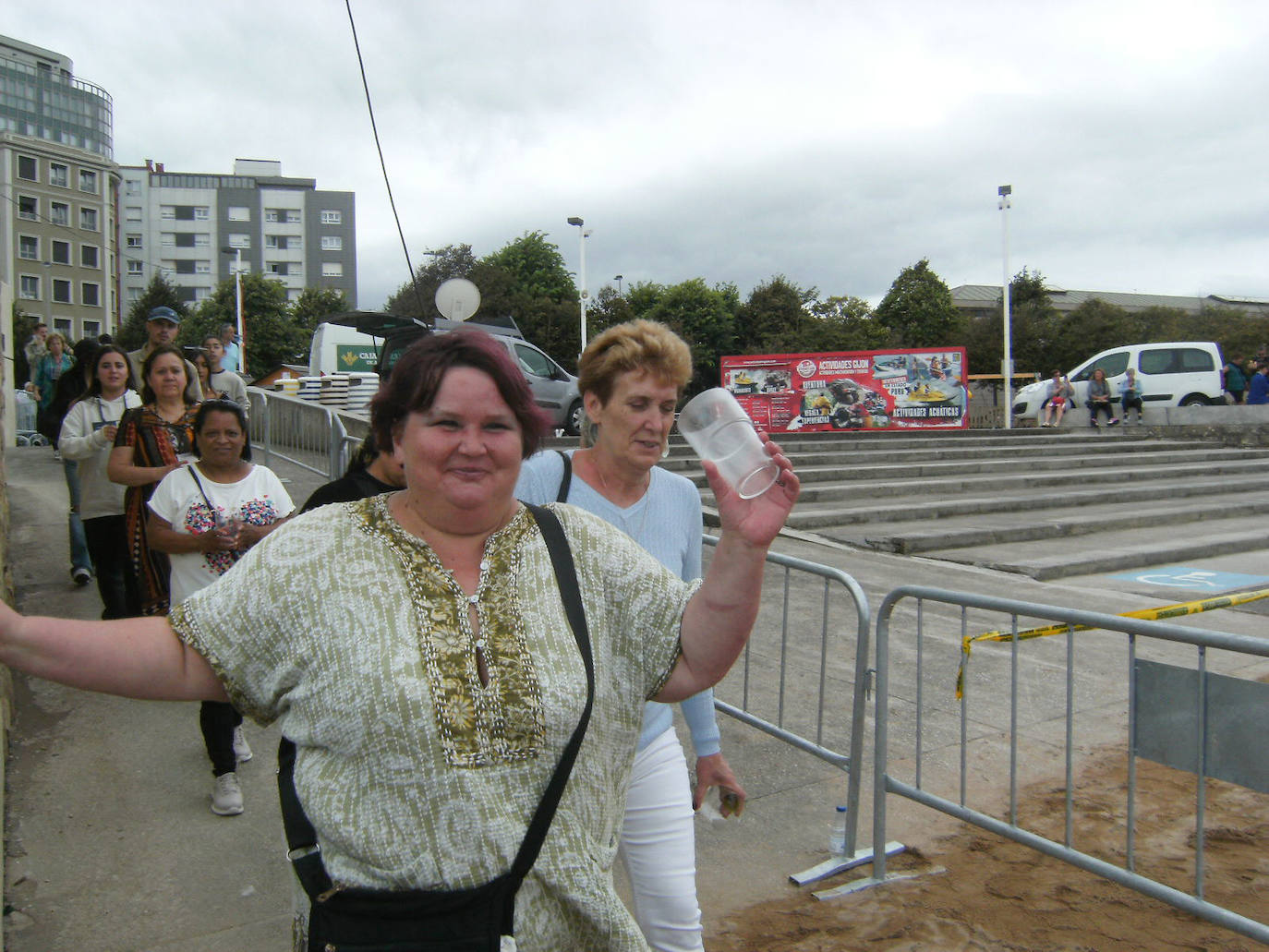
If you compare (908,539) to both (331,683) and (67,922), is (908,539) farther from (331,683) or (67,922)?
(331,683)

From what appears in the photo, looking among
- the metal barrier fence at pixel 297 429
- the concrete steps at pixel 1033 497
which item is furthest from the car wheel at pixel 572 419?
the metal barrier fence at pixel 297 429

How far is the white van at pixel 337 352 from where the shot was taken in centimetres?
2320

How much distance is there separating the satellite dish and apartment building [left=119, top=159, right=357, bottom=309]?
81.3 metres

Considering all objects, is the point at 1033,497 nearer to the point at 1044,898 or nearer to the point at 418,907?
the point at 1044,898

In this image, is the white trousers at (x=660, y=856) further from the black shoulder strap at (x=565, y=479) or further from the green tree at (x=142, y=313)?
the green tree at (x=142, y=313)

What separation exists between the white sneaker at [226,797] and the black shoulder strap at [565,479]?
88.3 inches

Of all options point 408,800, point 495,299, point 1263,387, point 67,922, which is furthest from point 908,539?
point 495,299

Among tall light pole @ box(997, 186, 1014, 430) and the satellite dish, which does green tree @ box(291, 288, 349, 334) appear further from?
the satellite dish

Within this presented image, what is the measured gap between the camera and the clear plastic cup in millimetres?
1791

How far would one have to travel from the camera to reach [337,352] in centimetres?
2375

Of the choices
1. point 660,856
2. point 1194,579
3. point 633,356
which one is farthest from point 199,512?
point 1194,579

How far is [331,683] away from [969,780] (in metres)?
3.79

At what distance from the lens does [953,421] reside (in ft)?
68.6

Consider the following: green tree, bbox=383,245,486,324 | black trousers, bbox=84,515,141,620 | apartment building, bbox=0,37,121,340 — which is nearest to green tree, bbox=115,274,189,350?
apartment building, bbox=0,37,121,340
